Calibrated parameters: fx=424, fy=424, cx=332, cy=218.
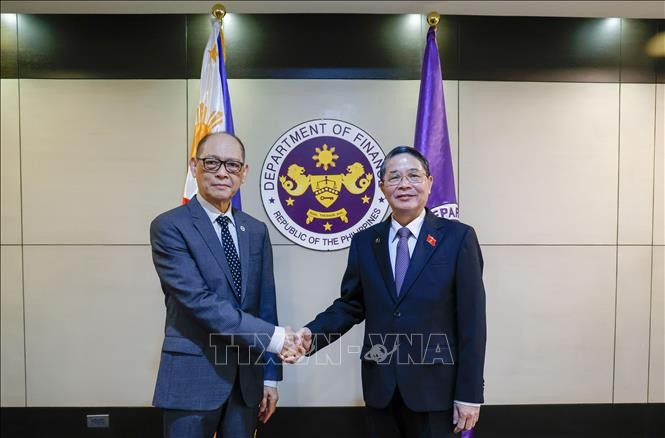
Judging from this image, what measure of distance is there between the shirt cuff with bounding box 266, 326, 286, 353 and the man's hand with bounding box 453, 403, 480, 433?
28.2 inches

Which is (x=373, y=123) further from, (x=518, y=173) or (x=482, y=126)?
(x=518, y=173)

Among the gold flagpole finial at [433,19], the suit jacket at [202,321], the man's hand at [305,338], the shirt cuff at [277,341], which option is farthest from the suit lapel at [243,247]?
the gold flagpole finial at [433,19]

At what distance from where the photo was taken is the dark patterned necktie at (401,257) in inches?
66.9

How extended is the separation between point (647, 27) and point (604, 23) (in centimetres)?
31

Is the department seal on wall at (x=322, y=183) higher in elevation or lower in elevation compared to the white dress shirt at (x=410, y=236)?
higher

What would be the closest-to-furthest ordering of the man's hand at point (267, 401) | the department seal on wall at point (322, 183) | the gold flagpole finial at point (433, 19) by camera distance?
1. the man's hand at point (267, 401)
2. the gold flagpole finial at point (433, 19)
3. the department seal on wall at point (322, 183)

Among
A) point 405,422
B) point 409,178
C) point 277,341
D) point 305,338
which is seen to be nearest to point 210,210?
point 277,341

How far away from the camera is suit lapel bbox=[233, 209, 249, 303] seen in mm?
1678

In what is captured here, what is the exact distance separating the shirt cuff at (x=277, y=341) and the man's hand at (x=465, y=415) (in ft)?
2.35

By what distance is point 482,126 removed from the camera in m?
2.96

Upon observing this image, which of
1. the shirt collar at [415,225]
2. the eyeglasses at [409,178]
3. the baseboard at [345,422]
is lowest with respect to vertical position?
the baseboard at [345,422]

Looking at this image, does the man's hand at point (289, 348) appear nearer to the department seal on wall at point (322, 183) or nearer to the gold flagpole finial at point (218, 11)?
the department seal on wall at point (322, 183)

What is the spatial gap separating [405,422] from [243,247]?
0.95 metres

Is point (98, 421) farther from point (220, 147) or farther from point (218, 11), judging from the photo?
point (218, 11)
